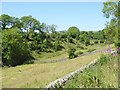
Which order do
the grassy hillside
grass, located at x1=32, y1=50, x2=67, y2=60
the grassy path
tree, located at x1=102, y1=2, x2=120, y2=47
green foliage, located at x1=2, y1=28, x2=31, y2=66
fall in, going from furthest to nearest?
grass, located at x1=32, y1=50, x2=67, y2=60 → green foliage, located at x1=2, y1=28, x2=31, y2=66 → tree, located at x1=102, y1=2, x2=120, y2=47 → the grassy hillside → the grassy path

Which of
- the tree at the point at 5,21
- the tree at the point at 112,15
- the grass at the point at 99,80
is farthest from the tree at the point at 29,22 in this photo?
the grass at the point at 99,80

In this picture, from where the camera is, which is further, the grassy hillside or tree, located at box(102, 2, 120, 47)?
tree, located at box(102, 2, 120, 47)

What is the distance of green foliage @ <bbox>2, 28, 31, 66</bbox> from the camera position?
79.1m

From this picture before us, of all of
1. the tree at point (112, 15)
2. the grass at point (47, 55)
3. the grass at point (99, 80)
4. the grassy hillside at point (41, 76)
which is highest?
the tree at point (112, 15)

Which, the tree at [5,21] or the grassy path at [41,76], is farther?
the tree at [5,21]

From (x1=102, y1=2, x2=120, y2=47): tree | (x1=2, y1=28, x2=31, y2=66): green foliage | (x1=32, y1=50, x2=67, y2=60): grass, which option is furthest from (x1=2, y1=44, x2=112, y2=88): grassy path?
(x1=32, y1=50, x2=67, y2=60): grass

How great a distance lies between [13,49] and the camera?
80.9 meters

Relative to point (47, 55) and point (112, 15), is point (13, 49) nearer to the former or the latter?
point (47, 55)

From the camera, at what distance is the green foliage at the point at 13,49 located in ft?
259

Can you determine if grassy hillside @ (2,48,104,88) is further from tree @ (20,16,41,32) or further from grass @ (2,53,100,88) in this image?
tree @ (20,16,41,32)

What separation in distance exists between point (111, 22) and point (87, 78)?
109ft

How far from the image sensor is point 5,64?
79.8 metres

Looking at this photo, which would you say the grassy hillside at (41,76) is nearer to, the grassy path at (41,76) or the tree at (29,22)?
Answer: the grassy path at (41,76)

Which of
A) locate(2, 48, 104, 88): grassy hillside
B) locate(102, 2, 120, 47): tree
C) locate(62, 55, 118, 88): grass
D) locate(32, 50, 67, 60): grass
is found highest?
locate(102, 2, 120, 47): tree
